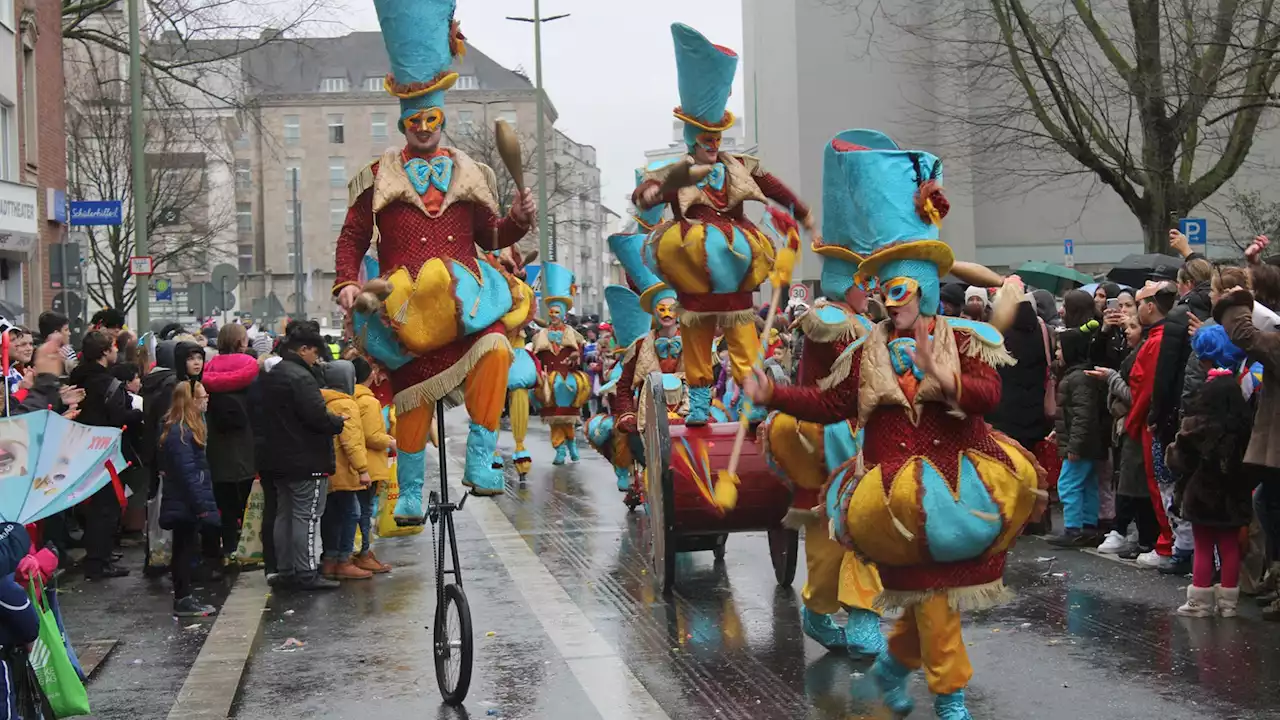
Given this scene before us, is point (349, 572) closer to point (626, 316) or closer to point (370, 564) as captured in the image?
point (370, 564)

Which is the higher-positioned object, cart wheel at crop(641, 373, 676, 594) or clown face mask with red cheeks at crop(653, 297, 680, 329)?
clown face mask with red cheeks at crop(653, 297, 680, 329)

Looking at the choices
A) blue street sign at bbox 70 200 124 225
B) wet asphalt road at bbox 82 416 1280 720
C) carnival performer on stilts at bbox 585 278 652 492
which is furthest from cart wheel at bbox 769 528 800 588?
blue street sign at bbox 70 200 124 225

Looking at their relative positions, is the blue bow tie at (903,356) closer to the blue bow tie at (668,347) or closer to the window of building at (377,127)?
the blue bow tie at (668,347)

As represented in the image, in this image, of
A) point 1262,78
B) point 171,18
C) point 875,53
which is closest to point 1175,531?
point 1262,78

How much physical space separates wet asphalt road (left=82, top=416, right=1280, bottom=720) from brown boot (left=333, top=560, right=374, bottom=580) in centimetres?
12

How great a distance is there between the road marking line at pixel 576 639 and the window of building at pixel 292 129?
295ft

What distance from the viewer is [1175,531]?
10859mm

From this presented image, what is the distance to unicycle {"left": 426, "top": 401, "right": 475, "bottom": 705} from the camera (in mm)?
7449

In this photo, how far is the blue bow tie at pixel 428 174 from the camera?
755 cm

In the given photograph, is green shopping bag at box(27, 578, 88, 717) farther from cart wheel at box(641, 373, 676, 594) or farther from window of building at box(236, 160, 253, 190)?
window of building at box(236, 160, 253, 190)

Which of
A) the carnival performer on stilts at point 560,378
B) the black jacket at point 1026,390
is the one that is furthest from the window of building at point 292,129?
the black jacket at point 1026,390

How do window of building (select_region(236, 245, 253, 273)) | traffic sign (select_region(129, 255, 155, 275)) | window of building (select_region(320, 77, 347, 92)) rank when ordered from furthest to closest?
window of building (select_region(320, 77, 347, 92))
window of building (select_region(236, 245, 253, 273))
traffic sign (select_region(129, 255, 155, 275))

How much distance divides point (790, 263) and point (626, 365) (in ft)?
16.5

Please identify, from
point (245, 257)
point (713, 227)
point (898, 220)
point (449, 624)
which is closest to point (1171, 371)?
point (713, 227)
